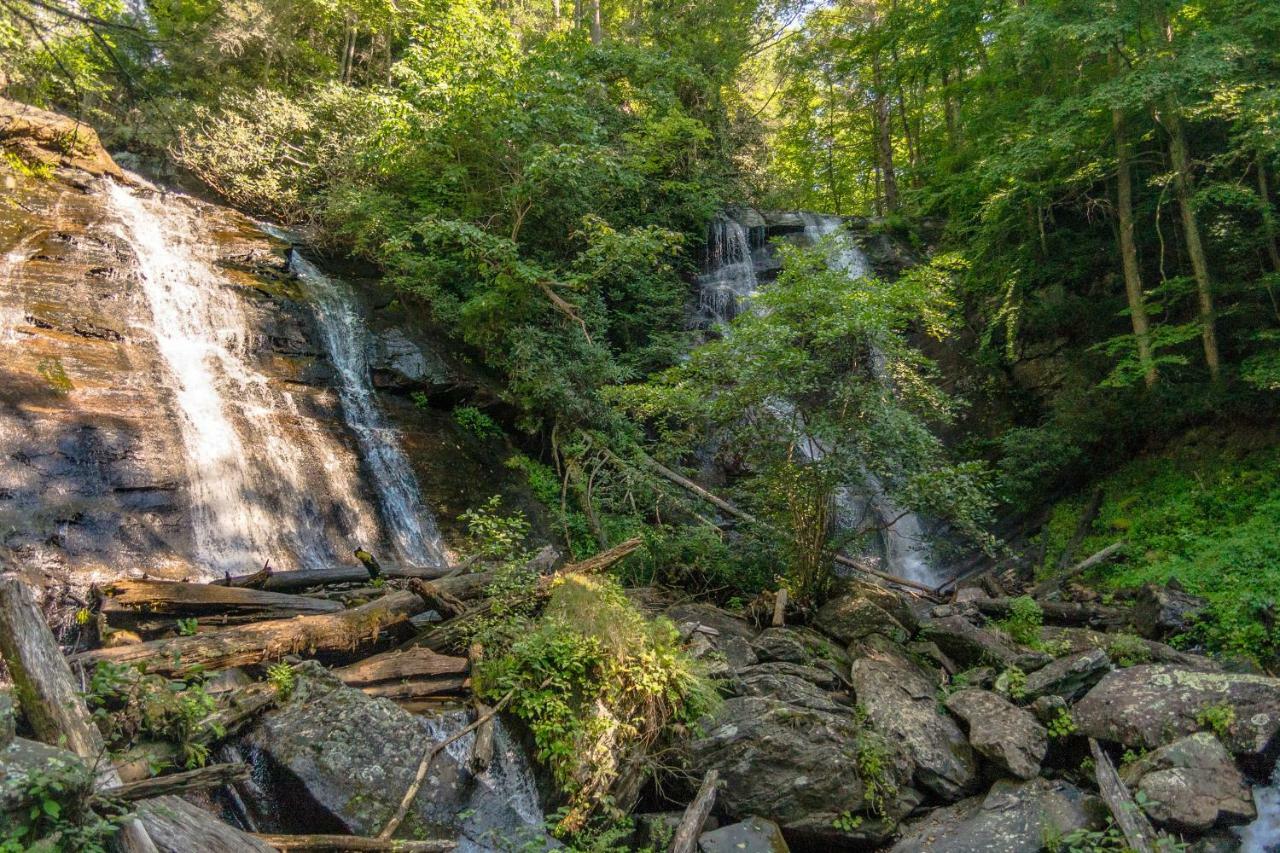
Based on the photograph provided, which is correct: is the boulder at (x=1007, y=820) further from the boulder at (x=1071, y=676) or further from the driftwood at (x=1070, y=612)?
the driftwood at (x=1070, y=612)

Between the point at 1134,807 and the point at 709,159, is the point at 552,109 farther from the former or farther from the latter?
the point at 1134,807

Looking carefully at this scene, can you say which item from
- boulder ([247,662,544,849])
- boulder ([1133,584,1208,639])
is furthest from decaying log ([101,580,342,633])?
boulder ([1133,584,1208,639])

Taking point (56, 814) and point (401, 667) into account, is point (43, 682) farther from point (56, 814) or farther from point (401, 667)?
point (401, 667)

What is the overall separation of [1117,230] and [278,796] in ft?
48.1

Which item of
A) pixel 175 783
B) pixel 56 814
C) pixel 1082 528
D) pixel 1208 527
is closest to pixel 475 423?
pixel 175 783

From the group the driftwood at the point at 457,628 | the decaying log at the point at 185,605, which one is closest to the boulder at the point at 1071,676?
the driftwood at the point at 457,628

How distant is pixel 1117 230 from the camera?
1262cm

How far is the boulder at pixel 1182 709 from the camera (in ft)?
17.7

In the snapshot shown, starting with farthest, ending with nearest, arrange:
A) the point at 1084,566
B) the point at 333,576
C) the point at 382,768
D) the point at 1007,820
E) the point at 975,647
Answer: the point at 1084,566 < the point at 333,576 < the point at 975,647 < the point at 1007,820 < the point at 382,768

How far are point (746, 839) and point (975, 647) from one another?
3649 millimetres

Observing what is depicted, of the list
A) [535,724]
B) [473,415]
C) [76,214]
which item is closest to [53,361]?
[76,214]

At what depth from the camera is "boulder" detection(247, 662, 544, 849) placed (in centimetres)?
423

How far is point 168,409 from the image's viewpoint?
902cm

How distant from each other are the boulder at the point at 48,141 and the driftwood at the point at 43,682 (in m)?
11.1
